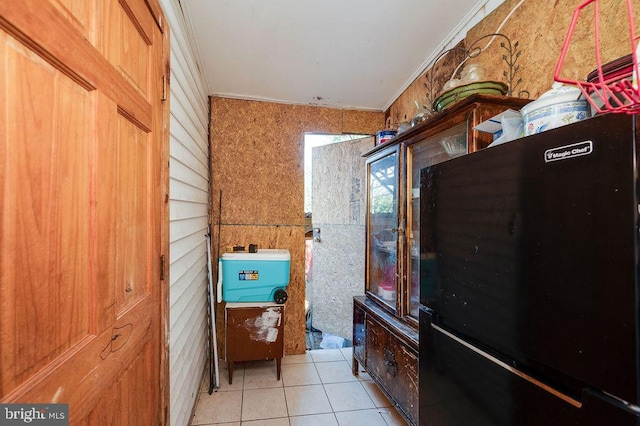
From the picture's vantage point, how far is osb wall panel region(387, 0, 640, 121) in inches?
44.9

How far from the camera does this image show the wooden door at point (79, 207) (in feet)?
1.83

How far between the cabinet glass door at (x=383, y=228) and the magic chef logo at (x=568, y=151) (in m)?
1.33

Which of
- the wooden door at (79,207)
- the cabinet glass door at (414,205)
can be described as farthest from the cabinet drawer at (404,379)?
the wooden door at (79,207)

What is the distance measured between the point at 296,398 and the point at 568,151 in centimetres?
243

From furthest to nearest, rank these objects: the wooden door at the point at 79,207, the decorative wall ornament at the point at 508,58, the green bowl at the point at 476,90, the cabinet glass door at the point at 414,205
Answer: the cabinet glass door at the point at 414,205 → the decorative wall ornament at the point at 508,58 → the green bowl at the point at 476,90 → the wooden door at the point at 79,207

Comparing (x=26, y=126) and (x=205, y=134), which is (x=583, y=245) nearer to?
(x=26, y=126)

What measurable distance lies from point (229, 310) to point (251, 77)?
2.04 metres

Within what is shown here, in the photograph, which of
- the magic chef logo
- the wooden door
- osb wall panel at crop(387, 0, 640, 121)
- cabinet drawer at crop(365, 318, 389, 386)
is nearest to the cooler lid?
cabinet drawer at crop(365, 318, 389, 386)

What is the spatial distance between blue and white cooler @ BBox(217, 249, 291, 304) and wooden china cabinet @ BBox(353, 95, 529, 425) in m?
0.71

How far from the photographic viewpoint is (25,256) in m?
0.58

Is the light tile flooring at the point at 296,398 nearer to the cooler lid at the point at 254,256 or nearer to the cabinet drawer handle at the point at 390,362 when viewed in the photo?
the cabinet drawer handle at the point at 390,362

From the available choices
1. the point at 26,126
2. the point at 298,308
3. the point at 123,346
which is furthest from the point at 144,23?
the point at 298,308

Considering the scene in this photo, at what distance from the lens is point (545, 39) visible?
142 centimetres

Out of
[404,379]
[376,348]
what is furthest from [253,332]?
[404,379]
